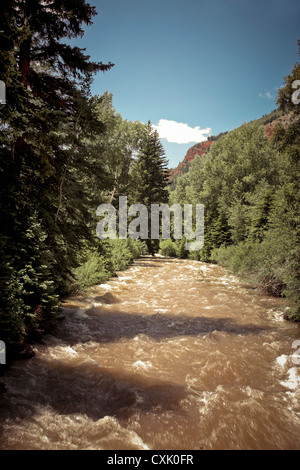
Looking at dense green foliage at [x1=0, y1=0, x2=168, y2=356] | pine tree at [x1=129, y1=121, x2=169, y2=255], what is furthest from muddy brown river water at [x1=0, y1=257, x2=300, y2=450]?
pine tree at [x1=129, y1=121, x2=169, y2=255]

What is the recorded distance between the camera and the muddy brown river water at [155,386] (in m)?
2.84

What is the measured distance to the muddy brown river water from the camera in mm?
2844

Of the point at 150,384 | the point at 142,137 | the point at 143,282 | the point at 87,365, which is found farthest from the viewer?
the point at 142,137

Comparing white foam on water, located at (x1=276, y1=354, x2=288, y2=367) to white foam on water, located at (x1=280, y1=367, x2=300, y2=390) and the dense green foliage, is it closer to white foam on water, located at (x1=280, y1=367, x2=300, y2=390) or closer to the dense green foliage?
white foam on water, located at (x1=280, y1=367, x2=300, y2=390)

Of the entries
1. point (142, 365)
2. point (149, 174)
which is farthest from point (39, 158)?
point (149, 174)

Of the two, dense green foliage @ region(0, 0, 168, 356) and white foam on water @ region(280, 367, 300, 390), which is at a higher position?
dense green foliage @ region(0, 0, 168, 356)

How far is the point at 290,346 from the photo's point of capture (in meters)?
5.87

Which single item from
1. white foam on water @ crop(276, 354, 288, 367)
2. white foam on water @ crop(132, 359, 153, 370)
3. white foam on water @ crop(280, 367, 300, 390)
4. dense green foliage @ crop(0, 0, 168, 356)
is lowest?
white foam on water @ crop(276, 354, 288, 367)

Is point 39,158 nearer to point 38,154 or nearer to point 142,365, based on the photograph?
point 38,154

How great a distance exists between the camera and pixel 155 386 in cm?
402

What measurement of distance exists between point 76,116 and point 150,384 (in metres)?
6.86
